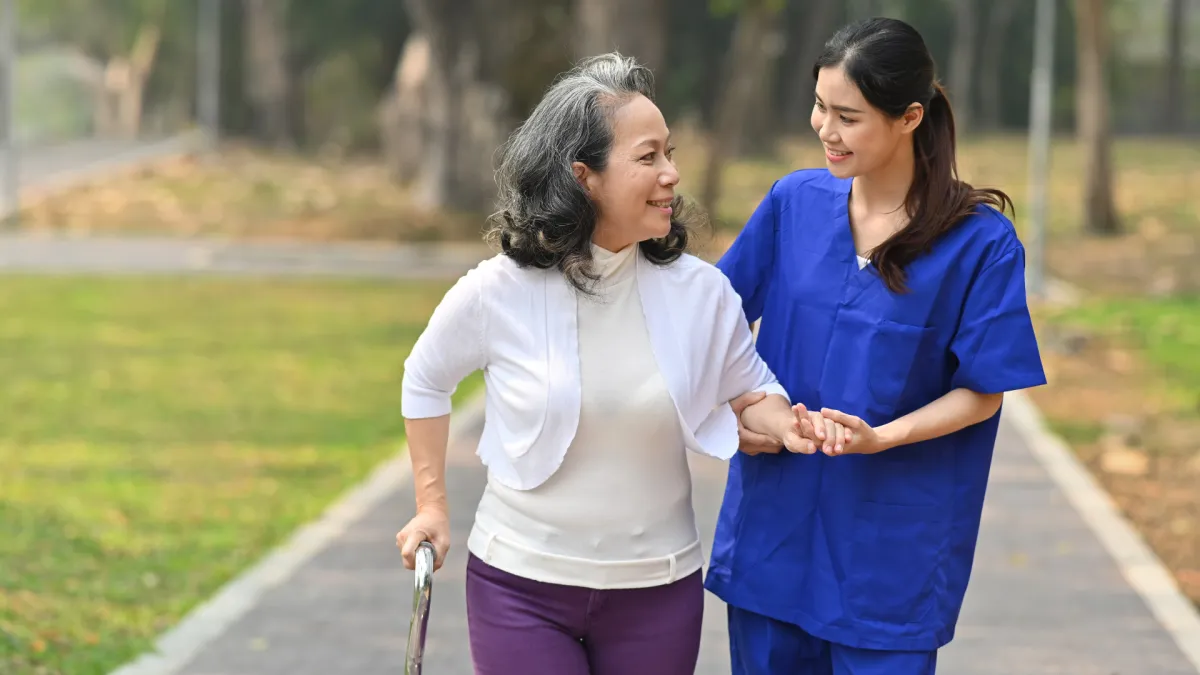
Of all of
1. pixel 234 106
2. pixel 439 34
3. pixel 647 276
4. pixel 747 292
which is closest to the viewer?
pixel 647 276

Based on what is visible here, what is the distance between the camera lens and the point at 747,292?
3795 mm

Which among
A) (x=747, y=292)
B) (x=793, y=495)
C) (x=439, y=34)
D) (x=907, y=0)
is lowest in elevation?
(x=907, y=0)

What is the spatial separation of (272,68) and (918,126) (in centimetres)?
4478

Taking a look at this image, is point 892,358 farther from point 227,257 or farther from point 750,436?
point 227,257

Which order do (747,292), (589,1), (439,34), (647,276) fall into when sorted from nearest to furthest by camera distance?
1. (647,276)
2. (747,292)
3. (589,1)
4. (439,34)

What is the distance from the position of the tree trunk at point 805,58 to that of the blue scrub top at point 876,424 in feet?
149

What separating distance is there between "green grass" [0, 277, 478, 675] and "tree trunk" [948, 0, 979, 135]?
36.3 m

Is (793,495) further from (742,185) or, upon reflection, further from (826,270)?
(742,185)

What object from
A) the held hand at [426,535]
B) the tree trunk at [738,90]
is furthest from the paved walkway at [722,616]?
the tree trunk at [738,90]

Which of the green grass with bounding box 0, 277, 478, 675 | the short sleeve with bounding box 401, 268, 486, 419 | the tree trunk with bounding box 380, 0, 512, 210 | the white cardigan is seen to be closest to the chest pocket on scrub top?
the white cardigan

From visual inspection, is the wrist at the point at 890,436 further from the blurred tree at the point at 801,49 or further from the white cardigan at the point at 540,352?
the blurred tree at the point at 801,49

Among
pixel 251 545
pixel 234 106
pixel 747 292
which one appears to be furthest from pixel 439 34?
pixel 234 106

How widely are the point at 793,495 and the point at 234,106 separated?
51.1 meters

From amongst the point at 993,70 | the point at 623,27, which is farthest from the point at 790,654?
the point at 993,70
